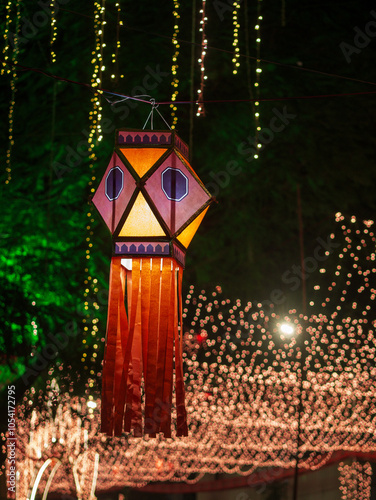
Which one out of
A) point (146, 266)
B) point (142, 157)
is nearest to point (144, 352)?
point (146, 266)

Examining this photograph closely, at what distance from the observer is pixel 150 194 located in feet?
13.8

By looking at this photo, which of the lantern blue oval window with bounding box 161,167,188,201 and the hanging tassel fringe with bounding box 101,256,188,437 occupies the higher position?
the lantern blue oval window with bounding box 161,167,188,201

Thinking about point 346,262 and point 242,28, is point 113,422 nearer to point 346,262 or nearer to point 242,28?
point 242,28

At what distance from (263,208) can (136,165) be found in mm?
5971

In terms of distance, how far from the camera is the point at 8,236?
7.51m

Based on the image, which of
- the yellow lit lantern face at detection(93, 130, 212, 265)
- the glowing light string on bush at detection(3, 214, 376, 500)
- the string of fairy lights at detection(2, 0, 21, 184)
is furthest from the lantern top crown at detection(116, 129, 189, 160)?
the glowing light string on bush at detection(3, 214, 376, 500)

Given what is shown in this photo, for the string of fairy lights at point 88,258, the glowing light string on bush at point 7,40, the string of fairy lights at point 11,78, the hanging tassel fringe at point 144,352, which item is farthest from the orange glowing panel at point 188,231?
the glowing light string on bush at point 7,40

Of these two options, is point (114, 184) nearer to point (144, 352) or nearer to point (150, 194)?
point (150, 194)

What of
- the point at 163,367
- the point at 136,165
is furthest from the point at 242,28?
the point at 163,367

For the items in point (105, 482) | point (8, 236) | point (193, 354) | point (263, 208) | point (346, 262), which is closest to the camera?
point (8, 236)

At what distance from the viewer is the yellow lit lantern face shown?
166 inches

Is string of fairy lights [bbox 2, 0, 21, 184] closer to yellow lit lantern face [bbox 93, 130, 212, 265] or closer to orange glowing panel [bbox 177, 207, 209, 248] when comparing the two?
yellow lit lantern face [bbox 93, 130, 212, 265]

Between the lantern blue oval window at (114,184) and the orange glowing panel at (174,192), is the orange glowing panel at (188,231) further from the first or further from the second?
the lantern blue oval window at (114,184)

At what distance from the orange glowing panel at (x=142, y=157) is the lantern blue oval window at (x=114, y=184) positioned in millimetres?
96
